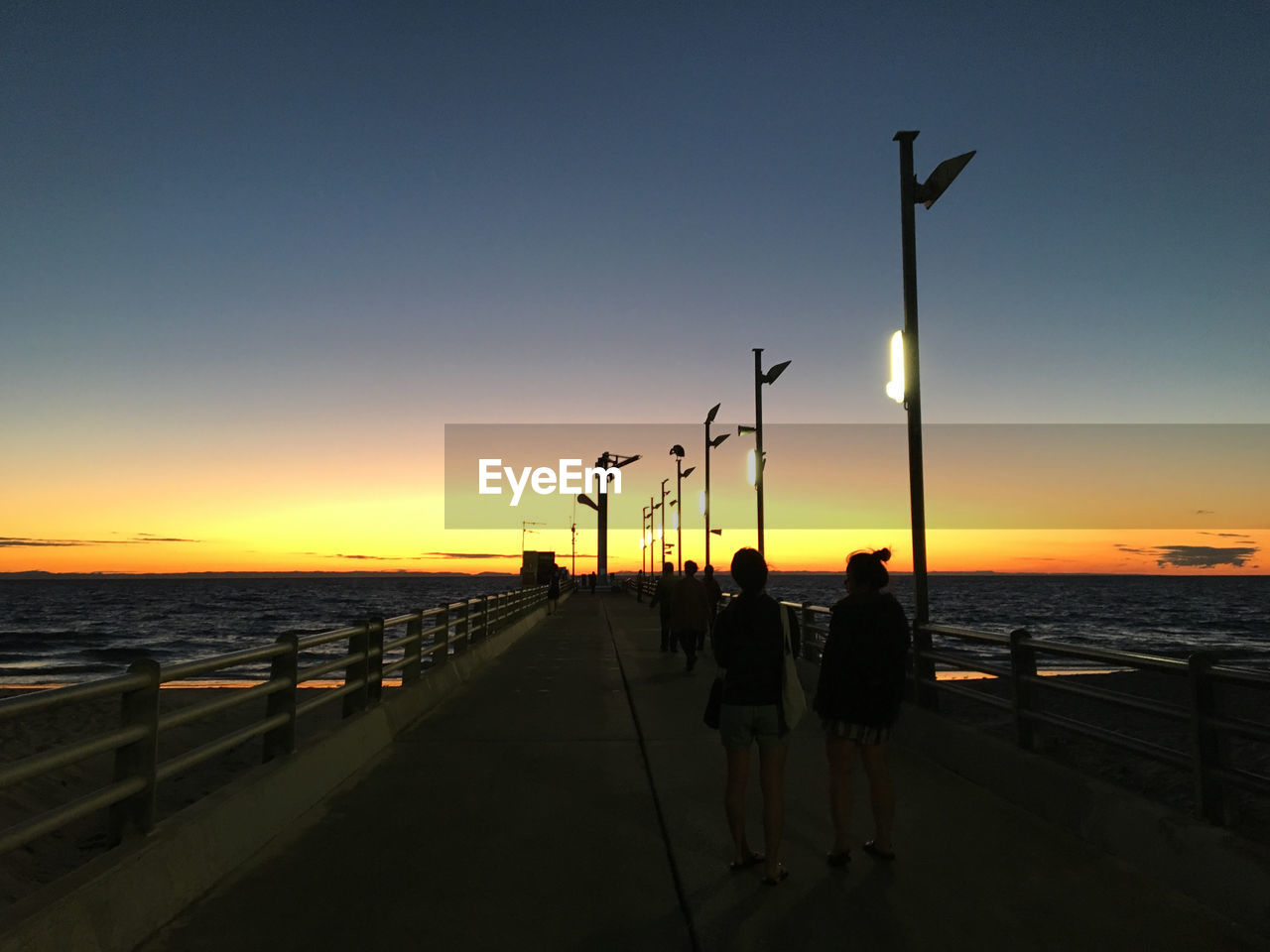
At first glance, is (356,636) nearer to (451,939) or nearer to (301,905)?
(301,905)

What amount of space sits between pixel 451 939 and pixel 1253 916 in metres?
3.89

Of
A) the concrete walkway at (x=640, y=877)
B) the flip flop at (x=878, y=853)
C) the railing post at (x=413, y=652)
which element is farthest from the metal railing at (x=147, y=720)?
the flip flop at (x=878, y=853)

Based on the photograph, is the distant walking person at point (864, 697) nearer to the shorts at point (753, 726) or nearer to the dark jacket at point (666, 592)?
the shorts at point (753, 726)

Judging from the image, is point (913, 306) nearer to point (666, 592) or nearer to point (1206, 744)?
point (1206, 744)

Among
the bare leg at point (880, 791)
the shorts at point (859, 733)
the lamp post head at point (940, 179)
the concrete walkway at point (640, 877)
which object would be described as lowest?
the concrete walkway at point (640, 877)

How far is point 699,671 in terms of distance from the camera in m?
18.5

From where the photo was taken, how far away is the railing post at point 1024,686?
25.6 feet

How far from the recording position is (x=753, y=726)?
19.2 feet

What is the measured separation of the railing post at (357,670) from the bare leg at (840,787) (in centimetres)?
529

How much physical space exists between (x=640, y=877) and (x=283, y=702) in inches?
130

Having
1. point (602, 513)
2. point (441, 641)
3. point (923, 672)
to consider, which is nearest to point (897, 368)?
point (923, 672)

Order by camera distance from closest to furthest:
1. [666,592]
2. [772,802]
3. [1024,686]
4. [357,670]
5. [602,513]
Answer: [772,802], [1024,686], [357,670], [666,592], [602,513]

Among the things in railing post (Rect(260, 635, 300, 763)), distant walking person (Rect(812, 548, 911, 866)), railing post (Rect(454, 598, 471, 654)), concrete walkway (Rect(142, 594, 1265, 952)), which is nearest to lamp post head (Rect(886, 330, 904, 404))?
concrete walkway (Rect(142, 594, 1265, 952))

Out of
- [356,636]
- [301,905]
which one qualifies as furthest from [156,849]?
[356,636]
